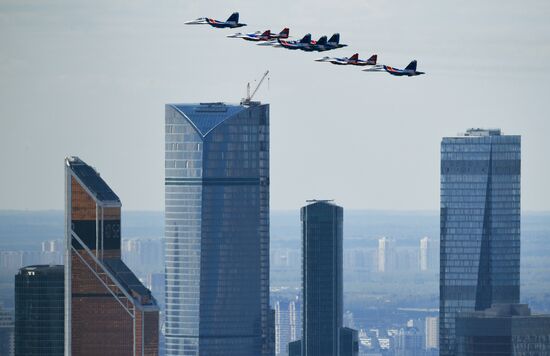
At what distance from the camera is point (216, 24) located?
506 feet

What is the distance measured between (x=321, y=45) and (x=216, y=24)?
6.98m

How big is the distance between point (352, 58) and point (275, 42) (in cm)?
473

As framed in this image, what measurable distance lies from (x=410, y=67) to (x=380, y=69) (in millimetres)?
1872

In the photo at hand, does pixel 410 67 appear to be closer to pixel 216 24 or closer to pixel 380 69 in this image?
pixel 380 69

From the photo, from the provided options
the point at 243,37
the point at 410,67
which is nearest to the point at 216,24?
the point at 243,37

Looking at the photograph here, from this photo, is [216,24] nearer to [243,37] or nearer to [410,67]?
[243,37]

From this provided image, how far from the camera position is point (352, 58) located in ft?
509

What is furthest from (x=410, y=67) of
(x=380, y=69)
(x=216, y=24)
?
(x=216, y=24)

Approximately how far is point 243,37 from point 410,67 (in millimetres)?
10072

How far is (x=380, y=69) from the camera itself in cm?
15288

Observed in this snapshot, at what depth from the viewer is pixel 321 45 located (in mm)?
151250

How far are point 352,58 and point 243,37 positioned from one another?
265 inches

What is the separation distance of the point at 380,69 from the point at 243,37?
8.38 m
